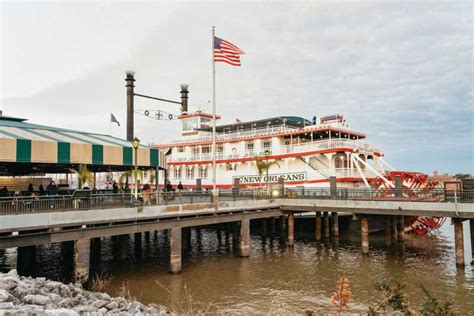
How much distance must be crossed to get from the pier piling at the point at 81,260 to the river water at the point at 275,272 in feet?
5.42

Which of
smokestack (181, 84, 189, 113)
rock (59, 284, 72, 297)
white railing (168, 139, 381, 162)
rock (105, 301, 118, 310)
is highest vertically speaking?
smokestack (181, 84, 189, 113)

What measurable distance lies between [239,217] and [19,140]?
13.1m

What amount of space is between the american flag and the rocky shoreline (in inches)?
611

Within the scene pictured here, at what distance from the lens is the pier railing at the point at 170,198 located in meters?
14.8

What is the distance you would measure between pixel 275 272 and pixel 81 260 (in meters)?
9.87

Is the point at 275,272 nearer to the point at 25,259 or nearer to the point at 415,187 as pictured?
the point at 25,259

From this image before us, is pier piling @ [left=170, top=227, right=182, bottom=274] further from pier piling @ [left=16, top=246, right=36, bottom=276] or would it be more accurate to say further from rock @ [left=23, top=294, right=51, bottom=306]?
rock @ [left=23, top=294, right=51, bottom=306]

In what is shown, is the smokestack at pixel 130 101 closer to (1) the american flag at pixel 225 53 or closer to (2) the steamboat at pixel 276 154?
(2) the steamboat at pixel 276 154

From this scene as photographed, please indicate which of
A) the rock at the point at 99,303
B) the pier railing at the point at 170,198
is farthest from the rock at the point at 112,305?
the pier railing at the point at 170,198

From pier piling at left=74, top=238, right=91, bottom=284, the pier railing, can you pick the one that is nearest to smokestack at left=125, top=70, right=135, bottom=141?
the pier railing

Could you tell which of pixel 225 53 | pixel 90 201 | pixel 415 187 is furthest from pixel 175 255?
pixel 415 187

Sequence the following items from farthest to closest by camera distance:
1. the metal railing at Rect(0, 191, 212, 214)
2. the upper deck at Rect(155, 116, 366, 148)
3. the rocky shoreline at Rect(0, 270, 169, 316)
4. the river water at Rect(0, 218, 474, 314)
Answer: the upper deck at Rect(155, 116, 366, 148), the river water at Rect(0, 218, 474, 314), the metal railing at Rect(0, 191, 212, 214), the rocky shoreline at Rect(0, 270, 169, 316)

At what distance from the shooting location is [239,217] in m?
Result: 23.5

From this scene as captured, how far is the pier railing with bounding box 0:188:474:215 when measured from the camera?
14820 millimetres
